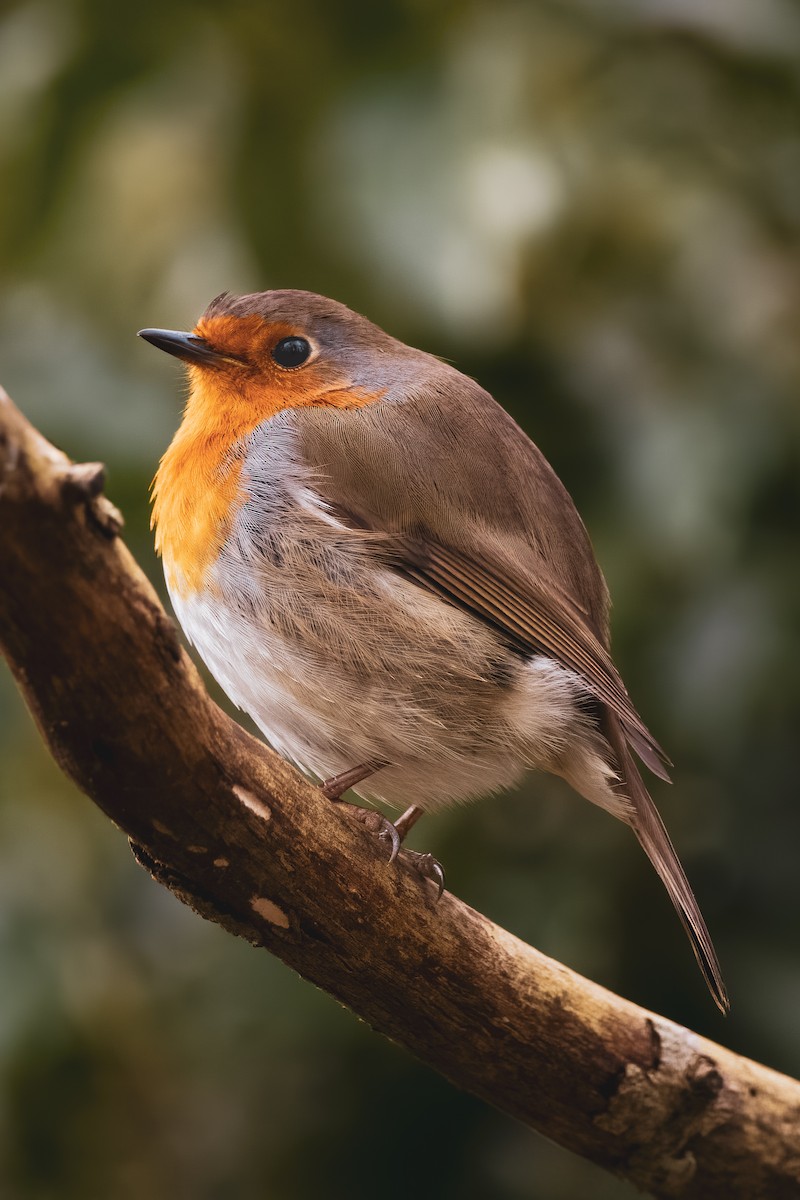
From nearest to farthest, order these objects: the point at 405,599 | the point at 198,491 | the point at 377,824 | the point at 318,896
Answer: the point at 318,896 → the point at 377,824 → the point at 405,599 → the point at 198,491

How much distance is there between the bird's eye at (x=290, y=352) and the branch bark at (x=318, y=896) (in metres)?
1.14

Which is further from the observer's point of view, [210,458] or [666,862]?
[210,458]

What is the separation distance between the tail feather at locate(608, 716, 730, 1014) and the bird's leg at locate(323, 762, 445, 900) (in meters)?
0.43

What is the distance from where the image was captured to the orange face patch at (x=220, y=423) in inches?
102

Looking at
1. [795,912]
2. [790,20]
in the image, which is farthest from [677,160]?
[795,912]

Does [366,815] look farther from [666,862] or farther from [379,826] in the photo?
[666,862]

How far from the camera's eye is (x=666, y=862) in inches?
102

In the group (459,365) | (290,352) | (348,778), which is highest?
(459,365)

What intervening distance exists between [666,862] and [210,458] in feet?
3.72

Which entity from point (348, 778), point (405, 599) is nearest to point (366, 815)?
point (348, 778)

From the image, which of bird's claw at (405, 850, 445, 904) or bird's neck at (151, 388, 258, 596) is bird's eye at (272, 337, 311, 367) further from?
bird's claw at (405, 850, 445, 904)

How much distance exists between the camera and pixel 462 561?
8.55ft

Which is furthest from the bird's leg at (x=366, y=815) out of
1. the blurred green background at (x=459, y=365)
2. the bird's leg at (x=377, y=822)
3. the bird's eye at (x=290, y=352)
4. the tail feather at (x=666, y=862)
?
the bird's eye at (x=290, y=352)

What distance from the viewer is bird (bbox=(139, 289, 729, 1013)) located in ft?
8.17
